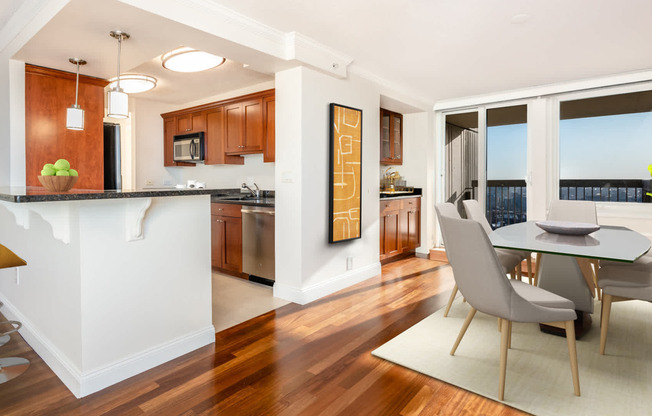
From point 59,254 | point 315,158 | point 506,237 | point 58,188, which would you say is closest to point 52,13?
point 58,188

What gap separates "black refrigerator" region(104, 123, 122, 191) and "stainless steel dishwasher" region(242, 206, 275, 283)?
131 centimetres

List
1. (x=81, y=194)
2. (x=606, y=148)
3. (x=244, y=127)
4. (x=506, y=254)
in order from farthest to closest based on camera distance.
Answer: (x=244, y=127), (x=606, y=148), (x=506, y=254), (x=81, y=194)

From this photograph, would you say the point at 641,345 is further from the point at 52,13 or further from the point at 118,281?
the point at 52,13

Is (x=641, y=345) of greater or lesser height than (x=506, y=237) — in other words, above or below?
below

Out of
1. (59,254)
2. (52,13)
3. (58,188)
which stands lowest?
(59,254)

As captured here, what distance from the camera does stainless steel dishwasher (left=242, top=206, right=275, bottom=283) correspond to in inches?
149

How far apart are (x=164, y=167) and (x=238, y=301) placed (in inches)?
132

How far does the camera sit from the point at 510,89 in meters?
4.70

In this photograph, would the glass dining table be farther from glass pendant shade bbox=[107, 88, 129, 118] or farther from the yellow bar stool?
the yellow bar stool

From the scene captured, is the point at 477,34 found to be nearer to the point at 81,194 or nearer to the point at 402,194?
the point at 402,194

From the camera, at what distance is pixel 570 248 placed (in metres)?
2.01

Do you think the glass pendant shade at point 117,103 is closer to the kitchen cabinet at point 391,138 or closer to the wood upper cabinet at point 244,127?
the wood upper cabinet at point 244,127

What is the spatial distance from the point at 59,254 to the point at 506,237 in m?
2.71

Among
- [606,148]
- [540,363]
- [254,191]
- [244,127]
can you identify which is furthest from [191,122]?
[606,148]
